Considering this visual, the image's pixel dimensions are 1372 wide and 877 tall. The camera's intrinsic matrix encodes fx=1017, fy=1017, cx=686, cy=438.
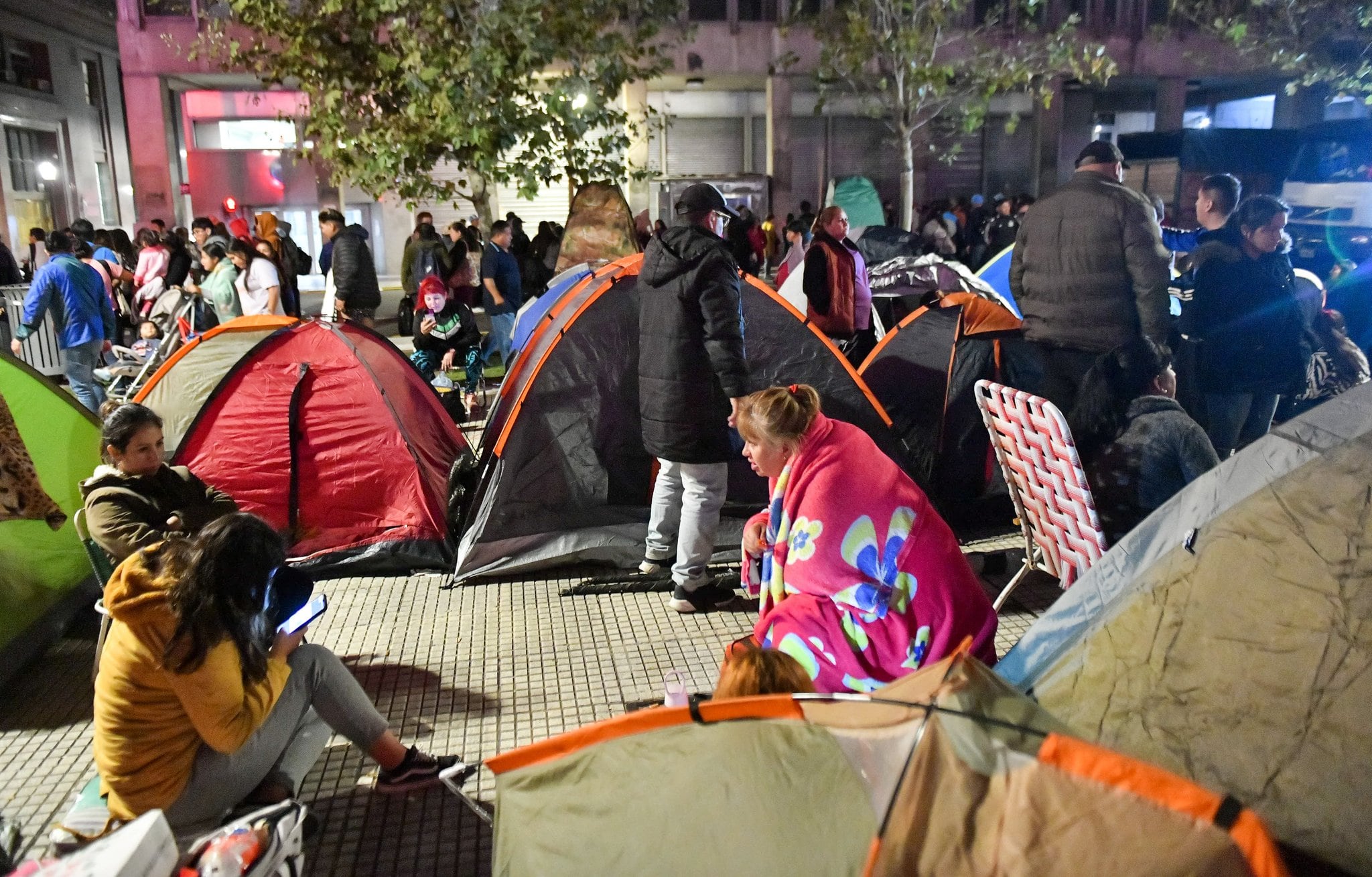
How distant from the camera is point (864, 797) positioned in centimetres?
173

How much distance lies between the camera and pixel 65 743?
12.0 ft

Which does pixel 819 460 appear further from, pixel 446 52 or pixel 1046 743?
pixel 446 52

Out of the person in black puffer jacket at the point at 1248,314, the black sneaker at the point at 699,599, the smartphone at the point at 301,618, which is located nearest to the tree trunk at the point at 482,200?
the black sneaker at the point at 699,599

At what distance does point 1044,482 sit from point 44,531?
4.23 m

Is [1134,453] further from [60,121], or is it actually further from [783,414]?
[60,121]

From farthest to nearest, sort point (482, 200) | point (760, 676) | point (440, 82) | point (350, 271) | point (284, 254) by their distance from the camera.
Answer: point (284, 254) → point (482, 200) → point (350, 271) → point (440, 82) → point (760, 676)

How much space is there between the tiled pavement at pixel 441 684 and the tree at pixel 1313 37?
1739 centimetres

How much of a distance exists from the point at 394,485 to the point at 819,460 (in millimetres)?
2897

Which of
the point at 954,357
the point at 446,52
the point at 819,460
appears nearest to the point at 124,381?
the point at 446,52

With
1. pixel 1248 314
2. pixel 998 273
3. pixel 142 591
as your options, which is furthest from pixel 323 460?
pixel 998 273

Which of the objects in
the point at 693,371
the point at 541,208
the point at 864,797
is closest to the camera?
the point at 864,797

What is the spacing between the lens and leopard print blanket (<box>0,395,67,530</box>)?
3871 millimetres

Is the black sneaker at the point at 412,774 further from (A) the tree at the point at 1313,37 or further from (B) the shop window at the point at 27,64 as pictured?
(B) the shop window at the point at 27,64

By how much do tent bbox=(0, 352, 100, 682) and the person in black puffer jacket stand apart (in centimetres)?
523
